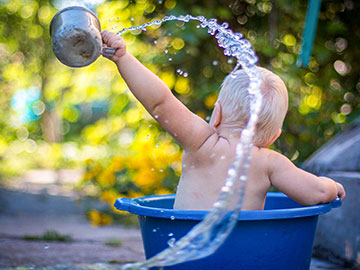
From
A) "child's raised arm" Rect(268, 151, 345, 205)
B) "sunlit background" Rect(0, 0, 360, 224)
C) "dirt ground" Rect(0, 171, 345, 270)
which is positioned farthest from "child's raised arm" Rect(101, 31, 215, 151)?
"sunlit background" Rect(0, 0, 360, 224)

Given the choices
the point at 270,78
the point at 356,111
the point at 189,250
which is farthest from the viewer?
the point at 356,111

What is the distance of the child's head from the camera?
4.22ft

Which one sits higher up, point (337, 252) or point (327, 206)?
point (327, 206)

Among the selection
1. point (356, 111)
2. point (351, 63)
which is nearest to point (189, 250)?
point (356, 111)

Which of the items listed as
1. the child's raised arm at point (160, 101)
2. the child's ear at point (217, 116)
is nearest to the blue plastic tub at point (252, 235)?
the child's raised arm at point (160, 101)

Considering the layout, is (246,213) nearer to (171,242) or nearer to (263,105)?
(171,242)

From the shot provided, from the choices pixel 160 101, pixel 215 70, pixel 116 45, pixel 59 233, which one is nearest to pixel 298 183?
pixel 160 101

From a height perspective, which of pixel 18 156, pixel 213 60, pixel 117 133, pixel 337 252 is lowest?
pixel 18 156

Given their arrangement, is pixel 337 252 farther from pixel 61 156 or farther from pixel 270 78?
pixel 61 156

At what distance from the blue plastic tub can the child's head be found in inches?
9.9

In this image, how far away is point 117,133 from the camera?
13.0ft

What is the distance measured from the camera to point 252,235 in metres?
1.14

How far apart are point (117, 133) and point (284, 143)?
1.55 metres

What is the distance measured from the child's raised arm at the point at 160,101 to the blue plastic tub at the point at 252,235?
22 cm
